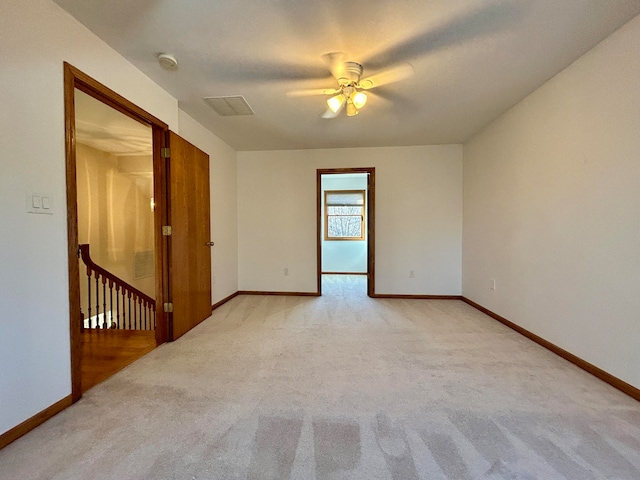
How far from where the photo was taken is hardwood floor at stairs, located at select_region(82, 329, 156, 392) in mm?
1994

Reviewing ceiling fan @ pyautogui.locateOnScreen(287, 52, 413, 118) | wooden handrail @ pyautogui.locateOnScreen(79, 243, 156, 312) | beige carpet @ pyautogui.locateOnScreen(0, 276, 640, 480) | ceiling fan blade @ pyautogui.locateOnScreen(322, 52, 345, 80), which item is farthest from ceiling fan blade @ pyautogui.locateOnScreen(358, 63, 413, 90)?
wooden handrail @ pyautogui.locateOnScreen(79, 243, 156, 312)

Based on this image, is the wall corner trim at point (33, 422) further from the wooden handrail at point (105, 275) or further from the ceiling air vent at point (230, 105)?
the ceiling air vent at point (230, 105)

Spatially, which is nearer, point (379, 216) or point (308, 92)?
point (308, 92)

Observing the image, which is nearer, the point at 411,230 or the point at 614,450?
the point at 614,450

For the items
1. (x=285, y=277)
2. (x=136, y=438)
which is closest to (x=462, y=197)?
(x=285, y=277)

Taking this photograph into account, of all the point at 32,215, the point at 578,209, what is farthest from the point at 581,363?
the point at 32,215

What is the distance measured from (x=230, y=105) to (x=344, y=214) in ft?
14.3

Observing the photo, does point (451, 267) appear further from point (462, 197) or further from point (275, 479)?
point (275, 479)

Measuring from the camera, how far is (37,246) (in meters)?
1.47

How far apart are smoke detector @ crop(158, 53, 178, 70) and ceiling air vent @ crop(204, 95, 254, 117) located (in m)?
0.54

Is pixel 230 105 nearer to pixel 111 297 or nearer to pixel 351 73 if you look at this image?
pixel 351 73

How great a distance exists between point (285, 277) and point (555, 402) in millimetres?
3500

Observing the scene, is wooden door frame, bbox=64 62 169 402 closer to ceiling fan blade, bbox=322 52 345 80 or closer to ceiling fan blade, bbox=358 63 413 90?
ceiling fan blade, bbox=322 52 345 80

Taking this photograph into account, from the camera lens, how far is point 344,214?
6.84 meters
